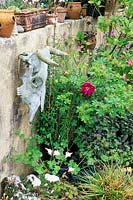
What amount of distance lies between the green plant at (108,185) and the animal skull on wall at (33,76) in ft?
2.76

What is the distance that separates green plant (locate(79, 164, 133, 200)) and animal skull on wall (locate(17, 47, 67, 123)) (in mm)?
841

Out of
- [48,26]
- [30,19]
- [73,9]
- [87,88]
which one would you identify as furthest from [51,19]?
[87,88]

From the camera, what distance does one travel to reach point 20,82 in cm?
330

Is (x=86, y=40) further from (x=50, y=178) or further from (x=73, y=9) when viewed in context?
(x=50, y=178)

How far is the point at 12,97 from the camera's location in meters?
3.24

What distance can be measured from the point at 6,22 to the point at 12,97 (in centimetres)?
64

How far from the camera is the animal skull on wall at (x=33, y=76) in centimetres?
316

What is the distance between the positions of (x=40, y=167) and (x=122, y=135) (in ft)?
3.45

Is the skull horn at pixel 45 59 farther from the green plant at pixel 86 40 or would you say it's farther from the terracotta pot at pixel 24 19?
the green plant at pixel 86 40

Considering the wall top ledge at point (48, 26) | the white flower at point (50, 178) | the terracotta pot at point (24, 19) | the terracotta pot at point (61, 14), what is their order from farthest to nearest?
the terracotta pot at point (61, 14) → the terracotta pot at point (24, 19) → the white flower at point (50, 178) → the wall top ledge at point (48, 26)

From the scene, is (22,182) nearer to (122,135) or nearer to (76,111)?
(76,111)

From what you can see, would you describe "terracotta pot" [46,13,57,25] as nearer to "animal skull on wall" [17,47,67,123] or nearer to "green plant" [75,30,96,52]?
"green plant" [75,30,96,52]

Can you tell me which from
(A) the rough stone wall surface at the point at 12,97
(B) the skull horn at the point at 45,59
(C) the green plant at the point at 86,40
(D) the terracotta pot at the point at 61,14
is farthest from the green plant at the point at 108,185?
(D) the terracotta pot at the point at 61,14

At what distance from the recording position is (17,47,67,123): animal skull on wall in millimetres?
3160
